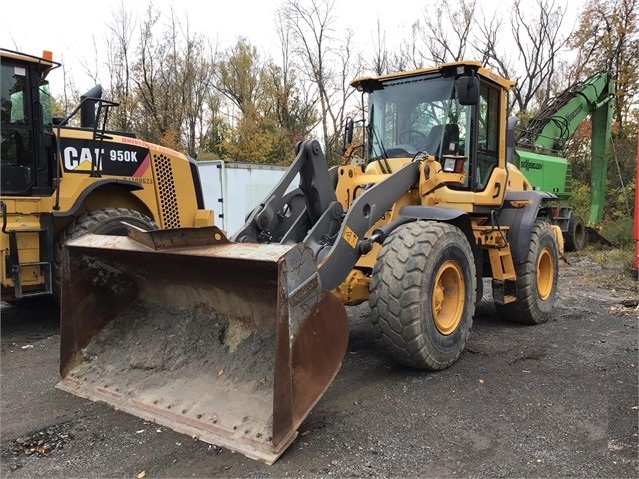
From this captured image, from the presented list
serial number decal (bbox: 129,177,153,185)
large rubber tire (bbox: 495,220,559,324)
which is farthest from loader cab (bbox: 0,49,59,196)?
large rubber tire (bbox: 495,220,559,324)

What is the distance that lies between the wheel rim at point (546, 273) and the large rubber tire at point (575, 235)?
7044mm

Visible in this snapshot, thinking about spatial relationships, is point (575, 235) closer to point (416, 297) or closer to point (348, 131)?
point (348, 131)

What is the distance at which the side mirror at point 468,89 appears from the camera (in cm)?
481

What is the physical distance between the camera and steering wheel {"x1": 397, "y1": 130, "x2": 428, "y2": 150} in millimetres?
5344

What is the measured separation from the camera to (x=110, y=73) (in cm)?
2352

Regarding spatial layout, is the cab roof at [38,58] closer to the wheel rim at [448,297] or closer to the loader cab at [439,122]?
the loader cab at [439,122]

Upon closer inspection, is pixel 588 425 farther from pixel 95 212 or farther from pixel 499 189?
pixel 95 212

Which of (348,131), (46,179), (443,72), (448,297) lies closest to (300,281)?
(448,297)

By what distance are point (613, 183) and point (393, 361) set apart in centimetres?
1471

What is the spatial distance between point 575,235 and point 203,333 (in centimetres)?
Answer: 1207

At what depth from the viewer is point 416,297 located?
388 cm

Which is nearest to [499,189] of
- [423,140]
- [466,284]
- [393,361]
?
[423,140]

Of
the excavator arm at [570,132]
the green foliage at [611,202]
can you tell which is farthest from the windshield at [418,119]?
the green foliage at [611,202]

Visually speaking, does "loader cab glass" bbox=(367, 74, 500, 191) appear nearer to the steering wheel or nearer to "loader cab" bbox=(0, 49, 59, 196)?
the steering wheel
